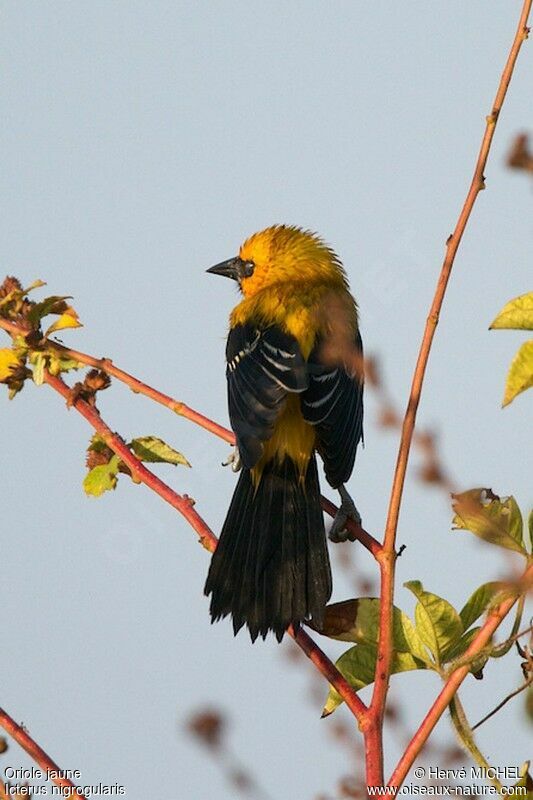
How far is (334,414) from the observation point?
4.55 m

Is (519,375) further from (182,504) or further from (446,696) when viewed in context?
(182,504)

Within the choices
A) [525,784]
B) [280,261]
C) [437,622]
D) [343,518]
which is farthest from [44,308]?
[280,261]

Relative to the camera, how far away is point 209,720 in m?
2.08

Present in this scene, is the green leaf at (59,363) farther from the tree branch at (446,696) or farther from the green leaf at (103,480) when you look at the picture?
the tree branch at (446,696)

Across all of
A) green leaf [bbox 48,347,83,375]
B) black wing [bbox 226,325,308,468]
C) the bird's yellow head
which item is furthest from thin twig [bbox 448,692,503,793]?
the bird's yellow head

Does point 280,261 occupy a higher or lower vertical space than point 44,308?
higher

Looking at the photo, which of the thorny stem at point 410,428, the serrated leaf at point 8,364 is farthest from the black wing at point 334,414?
the thorny stem at point 410,428

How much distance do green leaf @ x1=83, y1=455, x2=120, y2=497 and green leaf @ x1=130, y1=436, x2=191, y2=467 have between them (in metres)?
0.08

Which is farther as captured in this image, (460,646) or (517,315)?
(460,646)

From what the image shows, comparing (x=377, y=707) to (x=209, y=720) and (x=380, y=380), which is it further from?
(x=380, y=380)

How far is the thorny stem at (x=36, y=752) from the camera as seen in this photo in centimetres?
206

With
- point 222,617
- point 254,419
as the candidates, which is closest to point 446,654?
point 222,617

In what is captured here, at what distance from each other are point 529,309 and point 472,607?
64 cm

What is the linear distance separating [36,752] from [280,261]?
428 centimetres
